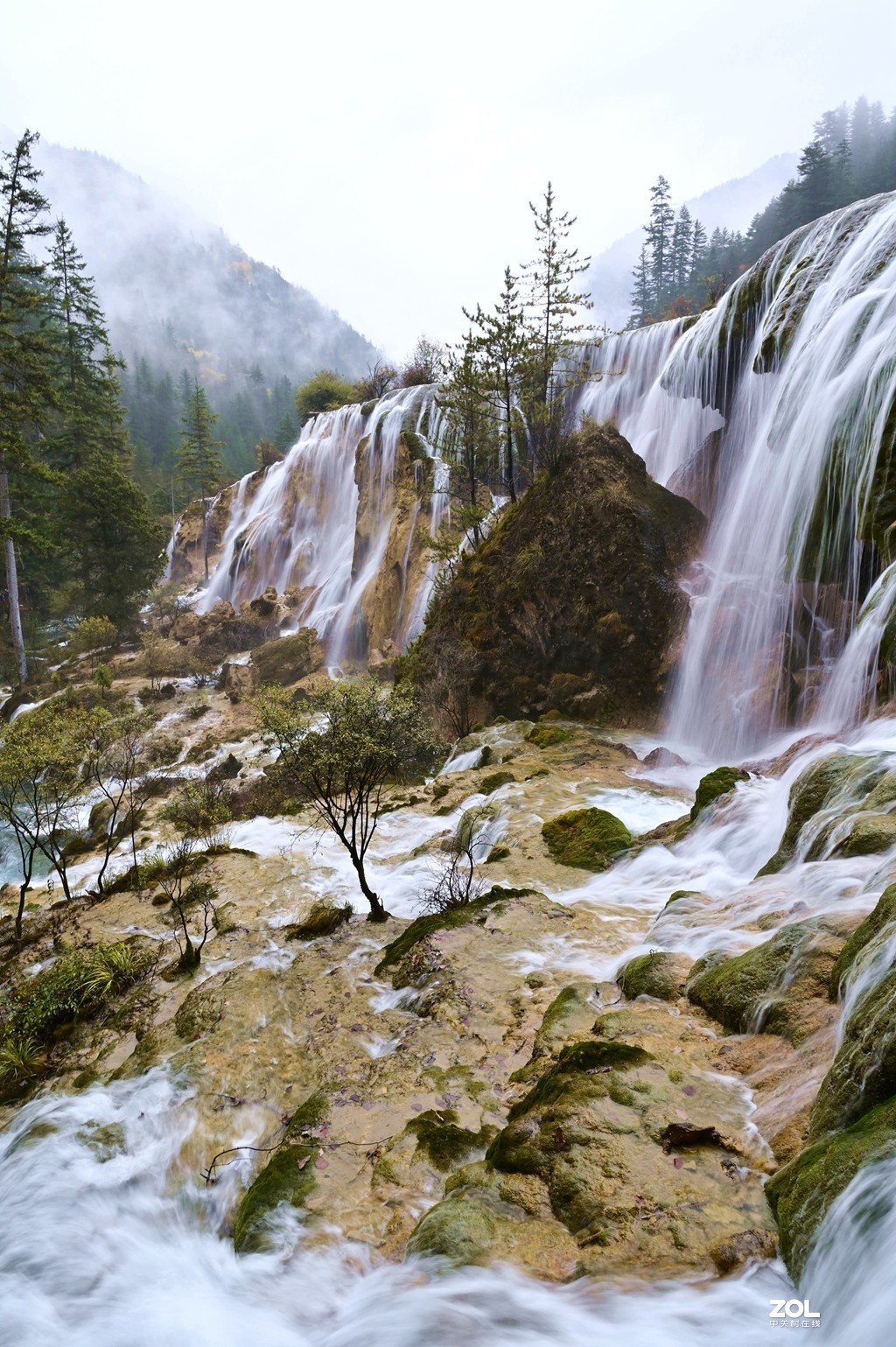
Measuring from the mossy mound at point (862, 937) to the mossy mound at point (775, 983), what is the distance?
193mm

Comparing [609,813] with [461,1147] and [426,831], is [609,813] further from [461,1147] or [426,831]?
[461,1147]

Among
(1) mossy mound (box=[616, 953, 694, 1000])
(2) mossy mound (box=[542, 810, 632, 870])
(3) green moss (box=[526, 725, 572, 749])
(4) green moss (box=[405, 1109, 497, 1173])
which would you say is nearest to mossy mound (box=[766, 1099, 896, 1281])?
(4) green moss (box=[405, 1109, 497, 1173])

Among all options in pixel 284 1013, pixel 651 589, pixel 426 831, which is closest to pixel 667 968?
pixel 284 1013

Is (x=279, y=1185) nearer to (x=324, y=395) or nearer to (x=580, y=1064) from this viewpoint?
(x=580, y=1064)

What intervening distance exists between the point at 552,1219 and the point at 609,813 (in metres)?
7.99

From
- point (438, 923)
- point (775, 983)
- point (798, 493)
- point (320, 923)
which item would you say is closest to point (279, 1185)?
point (775, 983)

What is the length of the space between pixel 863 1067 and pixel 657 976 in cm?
299

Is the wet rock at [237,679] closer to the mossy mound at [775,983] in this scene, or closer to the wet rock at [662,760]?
the wet rock at [662,760]

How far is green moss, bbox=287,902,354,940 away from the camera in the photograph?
374 inches

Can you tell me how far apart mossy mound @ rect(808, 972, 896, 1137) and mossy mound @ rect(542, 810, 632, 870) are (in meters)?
6.64

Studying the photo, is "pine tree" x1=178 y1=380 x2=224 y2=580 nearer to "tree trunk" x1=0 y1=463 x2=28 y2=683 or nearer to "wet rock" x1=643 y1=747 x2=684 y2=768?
"tree trunk" x1=0 y1=463 x2=28 y2=683

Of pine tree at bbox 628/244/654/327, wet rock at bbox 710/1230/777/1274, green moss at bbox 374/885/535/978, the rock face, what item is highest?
pine tree at bbox 628/244/654/327

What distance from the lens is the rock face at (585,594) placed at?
17609 millimetres

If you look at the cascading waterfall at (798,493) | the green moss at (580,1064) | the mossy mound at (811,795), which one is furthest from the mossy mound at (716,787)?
the green moss at (580,1064)
